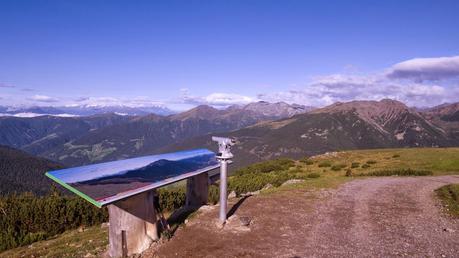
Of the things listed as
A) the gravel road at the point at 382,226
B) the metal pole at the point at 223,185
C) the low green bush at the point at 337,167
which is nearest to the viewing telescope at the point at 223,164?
the metal pole at the point at 223,185

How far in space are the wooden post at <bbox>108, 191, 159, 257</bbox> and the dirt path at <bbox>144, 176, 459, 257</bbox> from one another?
56cm

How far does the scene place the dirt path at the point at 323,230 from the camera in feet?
39.1

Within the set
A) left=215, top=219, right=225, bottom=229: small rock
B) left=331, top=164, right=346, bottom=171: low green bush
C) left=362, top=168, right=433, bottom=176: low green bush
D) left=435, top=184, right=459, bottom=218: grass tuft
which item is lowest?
left=331, top=164, right=346, bottom=171: low green bush

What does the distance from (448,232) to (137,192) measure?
11253 mm

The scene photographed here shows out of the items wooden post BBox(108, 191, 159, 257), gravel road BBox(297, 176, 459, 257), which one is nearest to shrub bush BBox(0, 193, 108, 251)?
wooden post BBox(108, 191, 159, 257)

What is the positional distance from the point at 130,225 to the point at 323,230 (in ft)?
22.9

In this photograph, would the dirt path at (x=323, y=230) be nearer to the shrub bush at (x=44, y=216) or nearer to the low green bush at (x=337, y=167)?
the shrub bush at (x=44, y=216)

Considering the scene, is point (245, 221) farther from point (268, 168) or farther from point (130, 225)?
point (268, 168)

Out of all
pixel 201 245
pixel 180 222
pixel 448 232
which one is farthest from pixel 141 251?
pixel 448 232

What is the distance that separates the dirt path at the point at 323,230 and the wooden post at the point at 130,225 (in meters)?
0.56

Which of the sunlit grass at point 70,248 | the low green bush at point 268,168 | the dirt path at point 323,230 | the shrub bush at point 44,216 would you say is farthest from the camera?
the low green bush at point 268,168

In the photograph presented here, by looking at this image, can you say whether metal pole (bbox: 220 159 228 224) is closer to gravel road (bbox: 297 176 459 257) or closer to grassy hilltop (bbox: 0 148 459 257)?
gravel road (bbox: 297 176 459 257)

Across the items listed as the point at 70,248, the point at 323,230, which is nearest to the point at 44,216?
the point at 70,248

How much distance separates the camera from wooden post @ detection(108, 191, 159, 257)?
11920 millimetres
